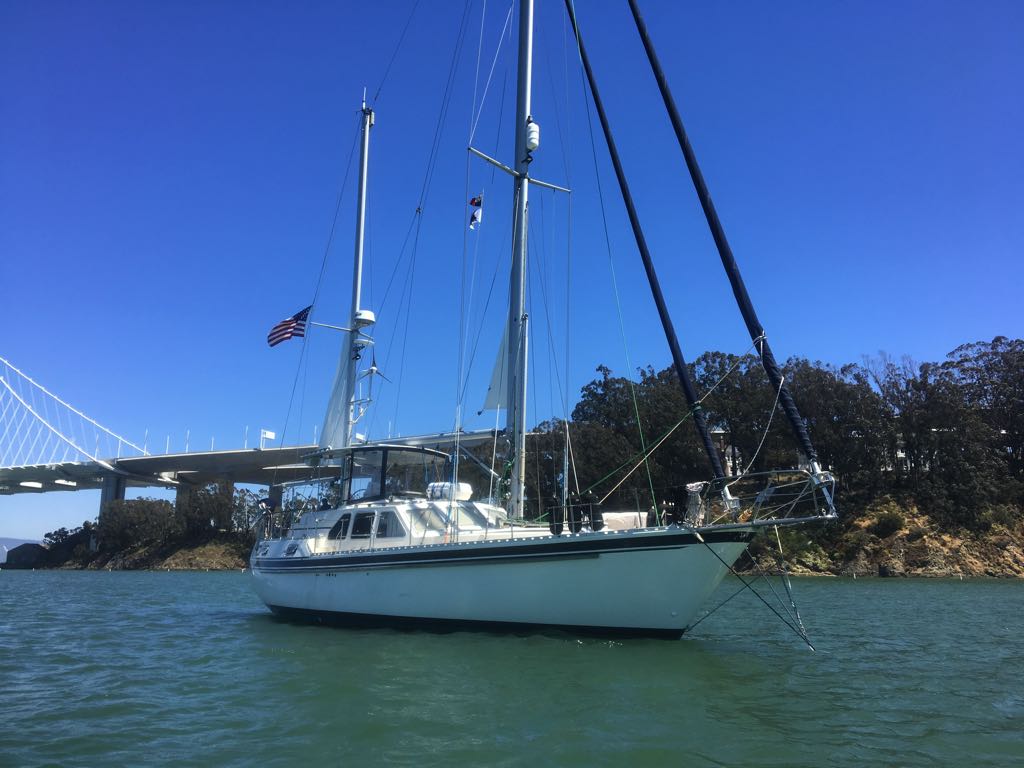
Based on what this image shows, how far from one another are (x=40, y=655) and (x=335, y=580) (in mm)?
6538

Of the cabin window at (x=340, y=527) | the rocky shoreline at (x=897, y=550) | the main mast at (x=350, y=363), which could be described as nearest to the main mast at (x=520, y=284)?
the cabin window at (x=340, y=527)

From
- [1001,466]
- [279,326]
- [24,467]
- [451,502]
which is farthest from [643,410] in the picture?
[24,467]

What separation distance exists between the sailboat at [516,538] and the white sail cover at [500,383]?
13cm

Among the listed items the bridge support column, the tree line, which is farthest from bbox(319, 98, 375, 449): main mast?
the bridge support column

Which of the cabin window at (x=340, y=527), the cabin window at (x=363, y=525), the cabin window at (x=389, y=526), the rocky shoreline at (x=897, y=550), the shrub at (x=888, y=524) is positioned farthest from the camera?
the shrub at (x=888, y=524)

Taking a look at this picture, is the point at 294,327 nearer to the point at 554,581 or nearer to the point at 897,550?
the point at 554,581

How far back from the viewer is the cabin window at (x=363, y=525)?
19.0m

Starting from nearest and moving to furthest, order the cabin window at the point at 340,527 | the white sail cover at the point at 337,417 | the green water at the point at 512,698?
1. the green water at the point at 512,698
2. the cabin window at the point at 340,527
3. the white sail cover at the point at 337,417

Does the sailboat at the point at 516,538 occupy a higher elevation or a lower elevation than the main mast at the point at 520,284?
lower

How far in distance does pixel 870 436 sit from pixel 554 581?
152 ft

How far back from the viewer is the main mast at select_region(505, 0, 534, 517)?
1848 centimetres

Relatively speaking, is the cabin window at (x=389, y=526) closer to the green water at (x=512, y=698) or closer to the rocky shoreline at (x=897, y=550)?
the green water at (x=512, y=698)

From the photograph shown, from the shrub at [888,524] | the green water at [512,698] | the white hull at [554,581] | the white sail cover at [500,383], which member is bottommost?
the green water at [512,698]

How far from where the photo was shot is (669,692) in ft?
34.8
